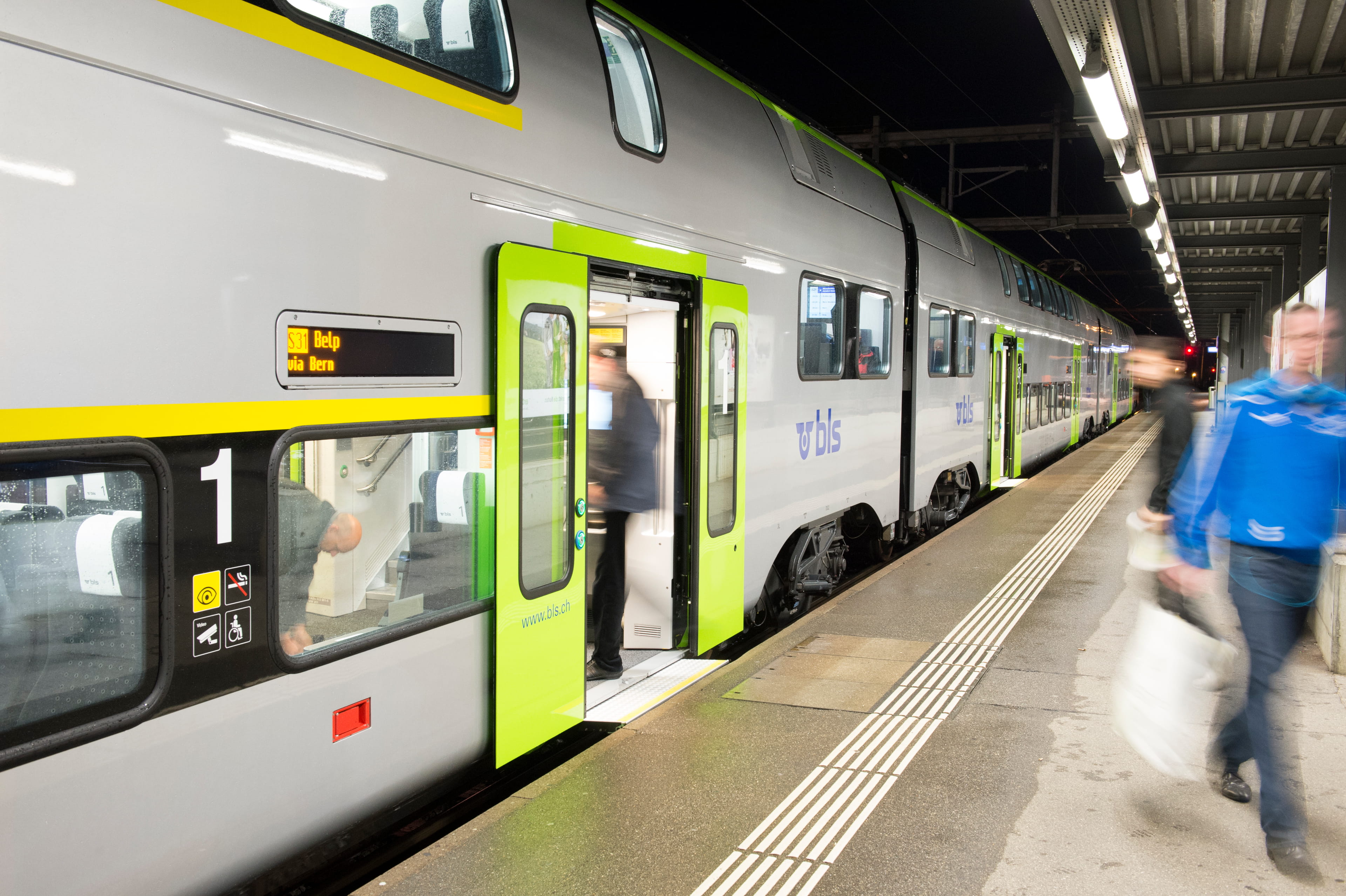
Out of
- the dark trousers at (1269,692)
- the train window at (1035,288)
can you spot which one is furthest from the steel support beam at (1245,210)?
the dark trousers at (1269,692)

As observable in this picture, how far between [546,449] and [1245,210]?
12.1m

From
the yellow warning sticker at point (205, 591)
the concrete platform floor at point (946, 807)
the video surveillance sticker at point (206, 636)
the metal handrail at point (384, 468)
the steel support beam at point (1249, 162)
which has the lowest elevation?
the concrete platform floor at point (946, 807)

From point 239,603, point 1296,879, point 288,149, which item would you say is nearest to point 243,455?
point 239,603

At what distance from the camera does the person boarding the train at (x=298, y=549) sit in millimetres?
2840

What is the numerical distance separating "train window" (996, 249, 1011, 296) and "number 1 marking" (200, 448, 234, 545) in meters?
11.2

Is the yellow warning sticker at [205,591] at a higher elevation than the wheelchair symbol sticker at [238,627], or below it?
higher

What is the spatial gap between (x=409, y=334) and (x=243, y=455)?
72 centimetres

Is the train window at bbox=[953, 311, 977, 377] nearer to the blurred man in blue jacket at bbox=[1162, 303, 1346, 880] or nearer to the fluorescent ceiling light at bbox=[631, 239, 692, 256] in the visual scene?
the fluorescent ceiling light at bbox=[631, 239, 692, 256]

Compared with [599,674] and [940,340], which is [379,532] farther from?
[940,340]

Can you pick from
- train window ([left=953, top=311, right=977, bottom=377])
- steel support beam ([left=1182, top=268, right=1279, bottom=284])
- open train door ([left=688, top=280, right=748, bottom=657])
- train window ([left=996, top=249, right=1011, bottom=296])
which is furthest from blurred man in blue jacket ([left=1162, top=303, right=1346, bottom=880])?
steel support beam ([left=1182, top=268, right=1279, bottom=284])

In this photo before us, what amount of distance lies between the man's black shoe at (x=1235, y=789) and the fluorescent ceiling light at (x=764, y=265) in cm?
337

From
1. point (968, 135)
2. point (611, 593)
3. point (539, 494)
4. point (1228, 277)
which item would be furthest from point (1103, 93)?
point (1228, 277)

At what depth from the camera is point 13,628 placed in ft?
7.23

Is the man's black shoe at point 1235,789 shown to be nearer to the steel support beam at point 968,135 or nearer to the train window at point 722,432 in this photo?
the train window at point 722,432
